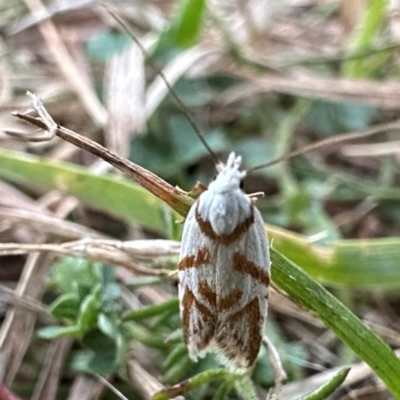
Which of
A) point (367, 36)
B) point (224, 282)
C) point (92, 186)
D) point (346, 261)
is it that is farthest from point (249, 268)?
point (367, 36)

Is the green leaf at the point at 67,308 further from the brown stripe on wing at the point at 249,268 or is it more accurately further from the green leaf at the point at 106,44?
the green leaf at the point at 106,44

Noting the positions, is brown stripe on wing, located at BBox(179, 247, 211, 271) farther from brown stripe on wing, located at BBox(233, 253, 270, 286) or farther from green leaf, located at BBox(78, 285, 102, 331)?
green leaf, located at BBox(78, 285, 102, 331)

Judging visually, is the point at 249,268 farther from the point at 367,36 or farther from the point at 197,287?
the point at 367,36

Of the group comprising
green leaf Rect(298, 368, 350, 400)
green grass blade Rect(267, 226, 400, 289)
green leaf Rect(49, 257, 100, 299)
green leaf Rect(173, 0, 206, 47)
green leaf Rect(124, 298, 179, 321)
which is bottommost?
green leaf Rect(298, 368, 350, 400)

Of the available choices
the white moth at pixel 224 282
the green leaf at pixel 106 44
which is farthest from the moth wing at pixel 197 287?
the green leaf at pixel 106 44

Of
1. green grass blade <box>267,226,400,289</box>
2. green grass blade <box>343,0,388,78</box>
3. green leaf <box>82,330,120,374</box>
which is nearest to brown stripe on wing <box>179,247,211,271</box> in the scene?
green leaf <box>82,330,120,374</box>

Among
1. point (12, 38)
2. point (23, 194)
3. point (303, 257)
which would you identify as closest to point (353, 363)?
point (303, 257)

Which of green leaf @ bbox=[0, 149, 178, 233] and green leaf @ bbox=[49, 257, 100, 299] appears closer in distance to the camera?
green leaf @ bbox=[49, 257, 100, 299]
